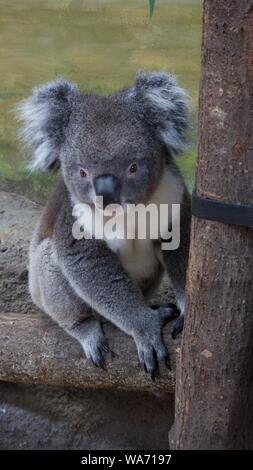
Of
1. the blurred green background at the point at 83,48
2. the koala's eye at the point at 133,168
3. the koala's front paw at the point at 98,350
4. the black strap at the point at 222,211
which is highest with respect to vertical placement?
the black strap at the point at 222,211

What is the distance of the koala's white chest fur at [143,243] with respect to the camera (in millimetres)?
3035

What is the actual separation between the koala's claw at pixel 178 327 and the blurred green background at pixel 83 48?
197 centimetres

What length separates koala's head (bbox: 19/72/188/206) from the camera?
2.81 meters

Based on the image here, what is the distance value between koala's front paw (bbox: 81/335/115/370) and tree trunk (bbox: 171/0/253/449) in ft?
1.67

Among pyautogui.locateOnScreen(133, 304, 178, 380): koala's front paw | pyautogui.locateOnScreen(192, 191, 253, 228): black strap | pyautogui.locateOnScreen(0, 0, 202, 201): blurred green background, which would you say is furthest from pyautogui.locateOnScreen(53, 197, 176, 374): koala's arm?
pyautogui.locateOnScreen(0, 0, 202, 201): blurred green background

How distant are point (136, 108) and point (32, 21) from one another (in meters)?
2.38

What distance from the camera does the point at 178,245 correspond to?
3.12 m

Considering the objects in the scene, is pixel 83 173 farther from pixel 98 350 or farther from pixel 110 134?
pixel 98 350

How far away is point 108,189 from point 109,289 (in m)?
0.45

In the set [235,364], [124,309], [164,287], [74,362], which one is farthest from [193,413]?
[164,287]

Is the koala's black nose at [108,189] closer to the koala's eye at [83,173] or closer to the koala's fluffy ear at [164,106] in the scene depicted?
the koala's eye at [83,173]

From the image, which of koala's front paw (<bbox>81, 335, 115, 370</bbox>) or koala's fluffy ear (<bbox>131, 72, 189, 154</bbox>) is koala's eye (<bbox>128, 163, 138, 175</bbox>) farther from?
koala's front paw (<bbox>81, 335, 115, 370</bbox>)

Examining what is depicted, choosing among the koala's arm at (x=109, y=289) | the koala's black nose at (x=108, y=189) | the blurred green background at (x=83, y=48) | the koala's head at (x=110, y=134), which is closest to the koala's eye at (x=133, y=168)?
the koala's head at (x=110, y=134)

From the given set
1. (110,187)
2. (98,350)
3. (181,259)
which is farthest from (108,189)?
(98,350)
